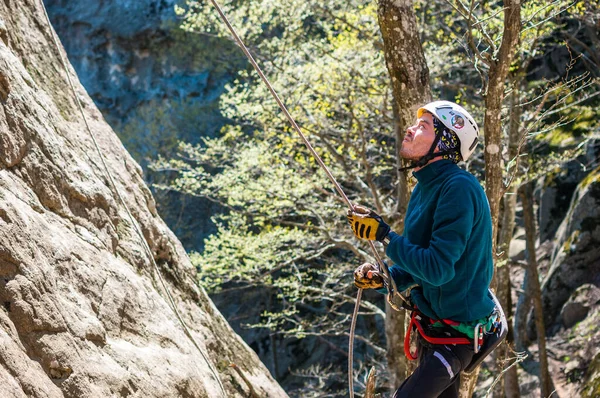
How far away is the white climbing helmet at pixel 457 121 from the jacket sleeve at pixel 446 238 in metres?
0.28

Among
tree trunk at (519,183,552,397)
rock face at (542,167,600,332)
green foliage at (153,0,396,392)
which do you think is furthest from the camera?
rock face at (542,167,600,332)

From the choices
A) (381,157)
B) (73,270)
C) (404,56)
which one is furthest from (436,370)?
(381,157)

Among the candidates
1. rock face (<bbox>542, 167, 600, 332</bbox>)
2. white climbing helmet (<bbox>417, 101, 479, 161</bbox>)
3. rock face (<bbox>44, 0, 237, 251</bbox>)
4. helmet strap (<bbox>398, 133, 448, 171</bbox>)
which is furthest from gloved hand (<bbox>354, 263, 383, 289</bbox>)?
rock face (<bbox>44, 0, 237, 251</bbox>)

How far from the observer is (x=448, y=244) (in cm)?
267

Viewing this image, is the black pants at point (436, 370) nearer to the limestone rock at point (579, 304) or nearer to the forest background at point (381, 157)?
the forest background at point (381, 157)

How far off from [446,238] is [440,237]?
3 centimetres

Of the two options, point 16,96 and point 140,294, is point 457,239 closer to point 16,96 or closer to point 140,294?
point 140,294

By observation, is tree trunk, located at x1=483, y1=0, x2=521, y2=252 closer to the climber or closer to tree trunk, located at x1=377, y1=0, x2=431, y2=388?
tree trunk, located at x1=377, y1=0, x2=431, y2=388

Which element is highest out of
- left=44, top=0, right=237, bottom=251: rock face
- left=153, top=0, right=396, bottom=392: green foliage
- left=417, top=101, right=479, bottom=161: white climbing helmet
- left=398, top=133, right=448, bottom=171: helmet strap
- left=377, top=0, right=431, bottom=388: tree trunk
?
left=44, top=0, right=237, bottom=251: rock face

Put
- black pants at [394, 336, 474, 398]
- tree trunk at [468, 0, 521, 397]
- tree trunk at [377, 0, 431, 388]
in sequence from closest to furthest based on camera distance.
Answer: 1. black pants at [394, 336, 474, 398]
2. tree trunk at [377, 0, 431, 388]
3. tree trunk at [468, 0, 521, 397]

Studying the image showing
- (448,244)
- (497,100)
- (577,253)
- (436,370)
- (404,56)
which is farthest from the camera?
(577,253)

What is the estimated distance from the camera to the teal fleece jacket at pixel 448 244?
106 inches

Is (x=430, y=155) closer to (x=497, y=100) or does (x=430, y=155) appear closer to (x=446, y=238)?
(x=446, y=238)

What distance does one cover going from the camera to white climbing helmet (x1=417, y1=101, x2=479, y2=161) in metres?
2.95
